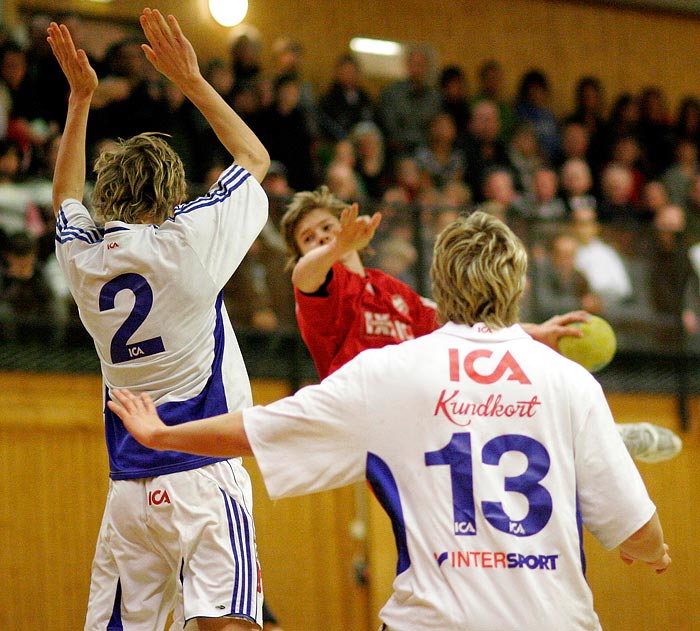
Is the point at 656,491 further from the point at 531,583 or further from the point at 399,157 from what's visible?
the point at 531,583

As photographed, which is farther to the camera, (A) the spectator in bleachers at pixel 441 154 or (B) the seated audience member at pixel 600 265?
(A) the spectator in bleachers at pixel 441 154

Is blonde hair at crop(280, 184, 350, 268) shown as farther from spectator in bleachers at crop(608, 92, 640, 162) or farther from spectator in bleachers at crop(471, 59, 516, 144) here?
spectator in bleachers at crop(608, 92, 640, 162)

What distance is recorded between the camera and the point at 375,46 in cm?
1273

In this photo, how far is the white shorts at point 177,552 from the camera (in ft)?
12.3

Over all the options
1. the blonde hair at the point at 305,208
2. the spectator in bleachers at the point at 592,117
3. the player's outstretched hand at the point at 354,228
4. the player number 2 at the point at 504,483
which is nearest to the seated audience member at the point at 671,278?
the spectator in bleachers at the point at 592,117

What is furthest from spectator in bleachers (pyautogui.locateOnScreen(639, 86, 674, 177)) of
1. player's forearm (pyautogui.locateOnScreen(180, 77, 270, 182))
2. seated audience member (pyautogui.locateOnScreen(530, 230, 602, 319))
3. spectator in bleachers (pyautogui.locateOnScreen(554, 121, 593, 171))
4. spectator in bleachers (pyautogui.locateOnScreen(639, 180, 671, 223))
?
player's forearm (pyautogui.locateOnScreen(180, 77, 270, 182))

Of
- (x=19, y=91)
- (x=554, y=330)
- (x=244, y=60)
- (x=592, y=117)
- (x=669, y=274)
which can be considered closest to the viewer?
(x=554, y=330)

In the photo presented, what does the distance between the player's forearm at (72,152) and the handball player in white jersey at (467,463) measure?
1.44 meters

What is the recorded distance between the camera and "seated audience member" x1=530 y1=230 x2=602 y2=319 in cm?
867

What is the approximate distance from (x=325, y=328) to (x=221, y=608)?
5.73ft

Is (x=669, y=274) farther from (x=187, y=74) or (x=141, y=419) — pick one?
(x=141, y=419)

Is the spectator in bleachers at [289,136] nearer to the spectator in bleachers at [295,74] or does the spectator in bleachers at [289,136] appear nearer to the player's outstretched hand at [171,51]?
the spectator in bleachers at [295,74]

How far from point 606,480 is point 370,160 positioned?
733 centimetres

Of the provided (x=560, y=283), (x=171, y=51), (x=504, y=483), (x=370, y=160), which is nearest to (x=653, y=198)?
(x=560, y=283)
